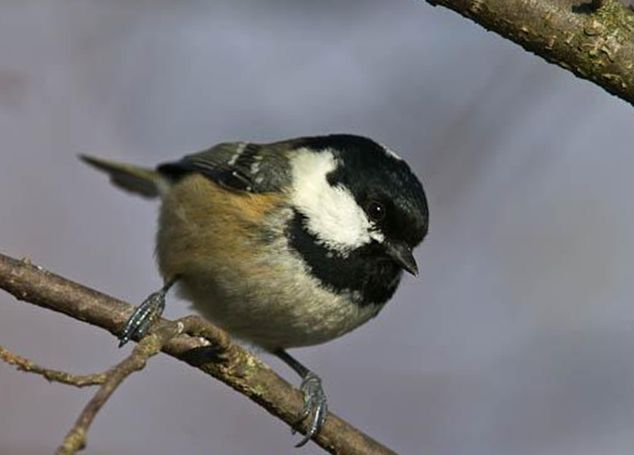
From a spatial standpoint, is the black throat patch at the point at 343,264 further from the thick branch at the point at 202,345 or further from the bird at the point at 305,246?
the thick branch at the point at 202,345

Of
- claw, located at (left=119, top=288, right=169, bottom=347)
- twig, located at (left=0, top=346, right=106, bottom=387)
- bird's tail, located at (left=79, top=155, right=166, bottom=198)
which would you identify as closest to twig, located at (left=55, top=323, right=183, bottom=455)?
twig, located at (left=0, top=346, right=106, bottom=387)

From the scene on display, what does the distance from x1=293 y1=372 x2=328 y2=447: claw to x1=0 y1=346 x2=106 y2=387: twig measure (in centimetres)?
95

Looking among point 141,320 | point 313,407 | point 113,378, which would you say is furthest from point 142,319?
point 113,378

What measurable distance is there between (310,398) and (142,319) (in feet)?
1.68

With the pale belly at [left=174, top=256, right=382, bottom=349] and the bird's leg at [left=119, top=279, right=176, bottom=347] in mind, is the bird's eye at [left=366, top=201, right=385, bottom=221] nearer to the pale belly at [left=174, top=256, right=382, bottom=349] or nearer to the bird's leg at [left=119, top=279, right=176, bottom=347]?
the pale belly at [left=174, top=256, right=382, bottom=349]

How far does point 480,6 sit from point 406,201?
0.97 metres

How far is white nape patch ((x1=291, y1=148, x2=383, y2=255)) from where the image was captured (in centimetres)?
281

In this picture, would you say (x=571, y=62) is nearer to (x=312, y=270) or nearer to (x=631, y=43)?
(x=631, y=43)

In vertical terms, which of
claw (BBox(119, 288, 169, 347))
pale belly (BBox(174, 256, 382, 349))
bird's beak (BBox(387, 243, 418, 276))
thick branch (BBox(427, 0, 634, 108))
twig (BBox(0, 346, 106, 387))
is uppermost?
thick branch (BBox(427, 0, 634, 108))

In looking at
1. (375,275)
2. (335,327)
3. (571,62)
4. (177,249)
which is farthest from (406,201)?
(571,62)

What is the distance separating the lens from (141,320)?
232cm

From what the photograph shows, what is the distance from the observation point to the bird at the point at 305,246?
110 inches

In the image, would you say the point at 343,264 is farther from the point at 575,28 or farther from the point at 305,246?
the point at 575,28

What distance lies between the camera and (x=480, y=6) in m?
1.85
